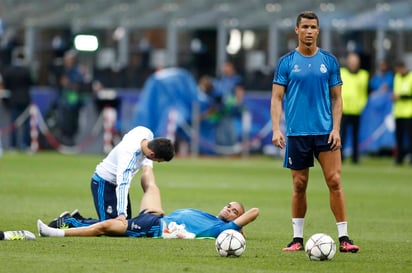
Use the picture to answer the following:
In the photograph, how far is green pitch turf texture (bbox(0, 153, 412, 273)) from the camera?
1183 cm

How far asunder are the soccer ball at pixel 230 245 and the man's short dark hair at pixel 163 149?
6.08 feet

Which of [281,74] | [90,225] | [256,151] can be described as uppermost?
[281,74]

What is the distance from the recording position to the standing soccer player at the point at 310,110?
13094 millimetres

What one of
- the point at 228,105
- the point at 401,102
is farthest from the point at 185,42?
the point at 401,102

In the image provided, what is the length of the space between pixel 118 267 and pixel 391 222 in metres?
6.98

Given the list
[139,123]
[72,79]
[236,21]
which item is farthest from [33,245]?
[236,21]

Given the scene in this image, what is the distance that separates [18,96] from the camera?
124 ft

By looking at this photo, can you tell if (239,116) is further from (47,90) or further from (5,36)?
(5,36)

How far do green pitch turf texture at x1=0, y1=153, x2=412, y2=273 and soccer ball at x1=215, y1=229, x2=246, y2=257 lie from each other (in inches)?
4.3

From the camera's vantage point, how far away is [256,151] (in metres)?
36.2

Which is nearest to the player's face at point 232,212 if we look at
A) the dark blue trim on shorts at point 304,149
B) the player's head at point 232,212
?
the player's head at point 232,212

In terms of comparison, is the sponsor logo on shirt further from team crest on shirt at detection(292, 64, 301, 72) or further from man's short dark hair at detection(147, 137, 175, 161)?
man's short dark hair at detection(147, 137, 175, 161)

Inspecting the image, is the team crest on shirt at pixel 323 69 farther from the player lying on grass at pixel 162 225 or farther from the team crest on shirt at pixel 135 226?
the team crest on shirt at pixel 135 226

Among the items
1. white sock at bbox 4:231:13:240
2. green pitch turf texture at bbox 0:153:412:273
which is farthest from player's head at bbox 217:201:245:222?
white sock at bbox 4:231:13:240
